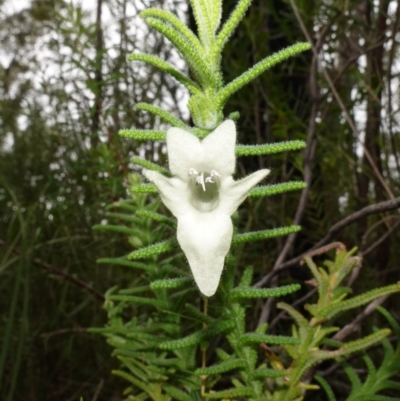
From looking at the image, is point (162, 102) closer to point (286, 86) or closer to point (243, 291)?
point (286, 86)

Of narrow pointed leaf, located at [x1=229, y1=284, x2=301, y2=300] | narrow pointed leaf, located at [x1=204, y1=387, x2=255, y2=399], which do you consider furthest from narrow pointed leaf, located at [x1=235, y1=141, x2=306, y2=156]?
narrow pointed leaf, located at [x1=204, y1=387, x2=255, y2=399]

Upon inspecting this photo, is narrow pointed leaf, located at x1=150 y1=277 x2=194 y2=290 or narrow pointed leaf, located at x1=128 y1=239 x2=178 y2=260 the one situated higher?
narrow pointed leaf, located at x1=128 y1=239 x2=178 y2=260

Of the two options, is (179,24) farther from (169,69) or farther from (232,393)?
(232,393)

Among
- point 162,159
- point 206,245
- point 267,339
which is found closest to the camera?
point 206,245

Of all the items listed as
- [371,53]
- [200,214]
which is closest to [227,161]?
[200,214]

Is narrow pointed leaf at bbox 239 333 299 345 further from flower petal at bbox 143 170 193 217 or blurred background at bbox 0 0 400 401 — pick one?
blurred background at bbox 0 0 400 401

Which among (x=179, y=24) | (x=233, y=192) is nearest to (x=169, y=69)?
(x=179, y=24)
